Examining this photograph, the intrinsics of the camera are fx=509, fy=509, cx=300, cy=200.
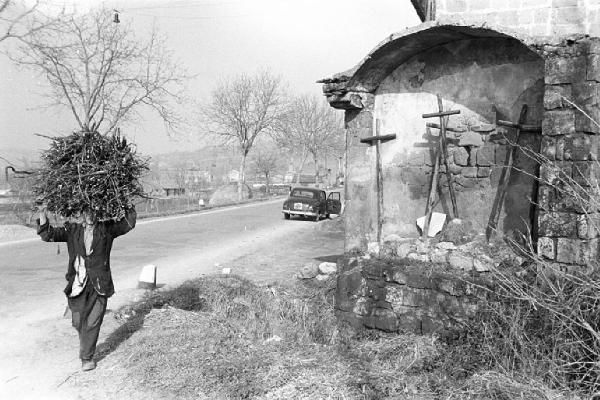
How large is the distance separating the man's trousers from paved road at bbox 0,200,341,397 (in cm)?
35

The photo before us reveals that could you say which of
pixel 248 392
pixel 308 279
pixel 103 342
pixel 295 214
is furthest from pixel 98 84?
pixel 248 392

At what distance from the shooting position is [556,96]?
536 centimetres

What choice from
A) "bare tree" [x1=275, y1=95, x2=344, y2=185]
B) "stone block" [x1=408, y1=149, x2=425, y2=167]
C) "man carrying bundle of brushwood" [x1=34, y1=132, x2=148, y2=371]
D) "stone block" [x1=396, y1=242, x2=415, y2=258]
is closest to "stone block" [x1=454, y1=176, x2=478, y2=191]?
"stone block" [x1=408, y1=149, x2=425, y2=167]

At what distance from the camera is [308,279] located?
8508 mm

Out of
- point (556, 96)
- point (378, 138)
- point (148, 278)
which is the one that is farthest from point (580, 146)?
point (148, 278)

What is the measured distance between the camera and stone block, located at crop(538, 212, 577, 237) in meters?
5.11

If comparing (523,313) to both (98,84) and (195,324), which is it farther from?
(98,84)

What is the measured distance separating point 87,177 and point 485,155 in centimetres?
482

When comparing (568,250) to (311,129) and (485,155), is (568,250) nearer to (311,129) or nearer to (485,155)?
(485,155)

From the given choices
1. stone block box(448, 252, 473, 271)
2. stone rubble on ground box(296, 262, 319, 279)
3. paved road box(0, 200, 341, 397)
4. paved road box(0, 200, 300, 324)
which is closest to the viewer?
paved road box(0, 200, 341, 397)

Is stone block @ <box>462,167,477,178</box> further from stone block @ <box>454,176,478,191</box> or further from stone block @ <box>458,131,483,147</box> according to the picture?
stone block @ <box>458,131,483,147</box>

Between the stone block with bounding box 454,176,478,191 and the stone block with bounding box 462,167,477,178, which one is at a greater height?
the stone block with bounding box 462,167,477,178

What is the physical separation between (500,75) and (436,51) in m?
0.95

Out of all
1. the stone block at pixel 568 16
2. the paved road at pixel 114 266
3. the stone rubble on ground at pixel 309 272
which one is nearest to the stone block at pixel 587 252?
Answer: the stone block at pixel 568 16
